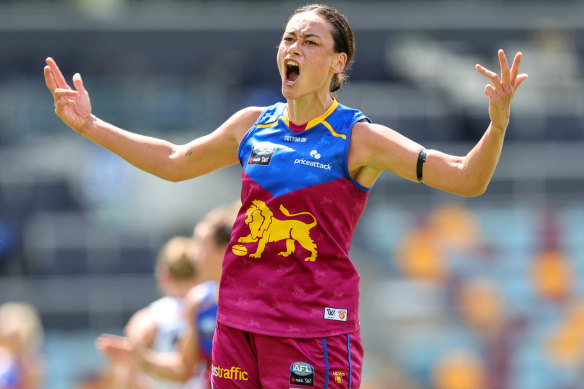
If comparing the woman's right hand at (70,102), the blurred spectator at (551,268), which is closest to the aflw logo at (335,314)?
the woman's right hand at (70,102)

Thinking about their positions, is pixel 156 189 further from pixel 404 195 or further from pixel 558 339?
pixel 558 339

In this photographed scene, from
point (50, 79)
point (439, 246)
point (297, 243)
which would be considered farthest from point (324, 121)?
point (439, 246)

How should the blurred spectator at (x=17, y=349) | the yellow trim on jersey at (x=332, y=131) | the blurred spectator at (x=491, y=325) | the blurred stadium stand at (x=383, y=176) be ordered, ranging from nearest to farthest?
the yellow trim on jersey at (x=332, y=131) → the blurred spectator at (x=17, y=349) → the blurred spectator at (x=491, y=325) → the blurred stadium stand at (x=383, y=176)

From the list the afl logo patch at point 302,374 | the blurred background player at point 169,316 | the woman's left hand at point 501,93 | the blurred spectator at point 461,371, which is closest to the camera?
the woman's left hand at point 501,93

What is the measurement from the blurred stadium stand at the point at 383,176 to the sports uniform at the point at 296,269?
7232 mm

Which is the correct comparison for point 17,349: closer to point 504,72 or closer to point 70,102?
point 70,102

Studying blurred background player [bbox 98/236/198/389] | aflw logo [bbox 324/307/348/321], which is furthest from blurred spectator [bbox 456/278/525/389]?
aflw logo [bbox 324/307/348/321]

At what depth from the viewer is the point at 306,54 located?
376 centimetres

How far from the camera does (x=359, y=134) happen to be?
147 inches

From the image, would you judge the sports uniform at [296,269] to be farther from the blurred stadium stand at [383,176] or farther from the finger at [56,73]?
the blurred stadium stand at [383,176]

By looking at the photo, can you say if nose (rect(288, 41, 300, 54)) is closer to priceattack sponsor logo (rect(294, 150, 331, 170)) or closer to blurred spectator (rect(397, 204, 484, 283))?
priceattack sponsor logo (rect(294, 150, 331, 170))

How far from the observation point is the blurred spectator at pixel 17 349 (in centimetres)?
738

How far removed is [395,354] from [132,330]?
587cm

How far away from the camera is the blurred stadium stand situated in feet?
38.9
